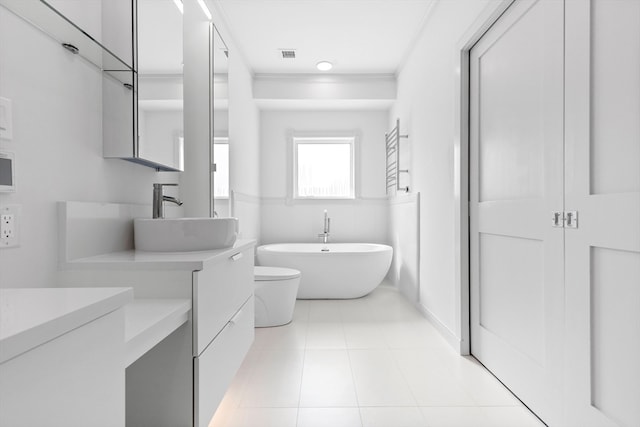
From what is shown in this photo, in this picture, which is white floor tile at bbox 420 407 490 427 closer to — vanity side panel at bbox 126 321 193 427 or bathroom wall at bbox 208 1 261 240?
vanity side panel at bbox 126 321 193 427

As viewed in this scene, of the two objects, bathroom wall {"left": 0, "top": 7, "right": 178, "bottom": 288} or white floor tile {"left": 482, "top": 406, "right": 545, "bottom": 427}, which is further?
white floor tile {"left": 482, "top": 406, "right": 545, "bottom": 427}

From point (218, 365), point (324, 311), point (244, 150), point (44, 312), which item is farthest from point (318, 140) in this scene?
point (44, 312)

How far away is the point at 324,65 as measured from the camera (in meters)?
3.95

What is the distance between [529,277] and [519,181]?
45 cm

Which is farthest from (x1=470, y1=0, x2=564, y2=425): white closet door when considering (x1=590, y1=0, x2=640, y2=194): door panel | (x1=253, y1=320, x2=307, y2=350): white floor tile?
(x1=253, y1=320, x2=307, y2=350): white floor tile

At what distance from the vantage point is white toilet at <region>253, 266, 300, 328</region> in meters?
2.86

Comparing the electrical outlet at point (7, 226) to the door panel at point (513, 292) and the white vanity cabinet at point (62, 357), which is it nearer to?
the white vanity cabinet at point (62, 357)

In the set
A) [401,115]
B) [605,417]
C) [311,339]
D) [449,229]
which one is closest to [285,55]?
[401,115]

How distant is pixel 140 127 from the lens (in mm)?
1597

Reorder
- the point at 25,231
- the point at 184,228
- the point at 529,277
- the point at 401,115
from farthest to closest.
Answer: the point at 401,115
the point at 529,277
the point at 184,228
the point at 25,231

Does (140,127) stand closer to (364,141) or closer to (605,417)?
(605,417)

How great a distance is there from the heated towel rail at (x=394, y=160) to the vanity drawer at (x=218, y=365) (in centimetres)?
242

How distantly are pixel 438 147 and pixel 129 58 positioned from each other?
2082 mm

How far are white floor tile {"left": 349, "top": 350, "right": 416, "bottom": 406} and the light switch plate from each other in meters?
1.72
